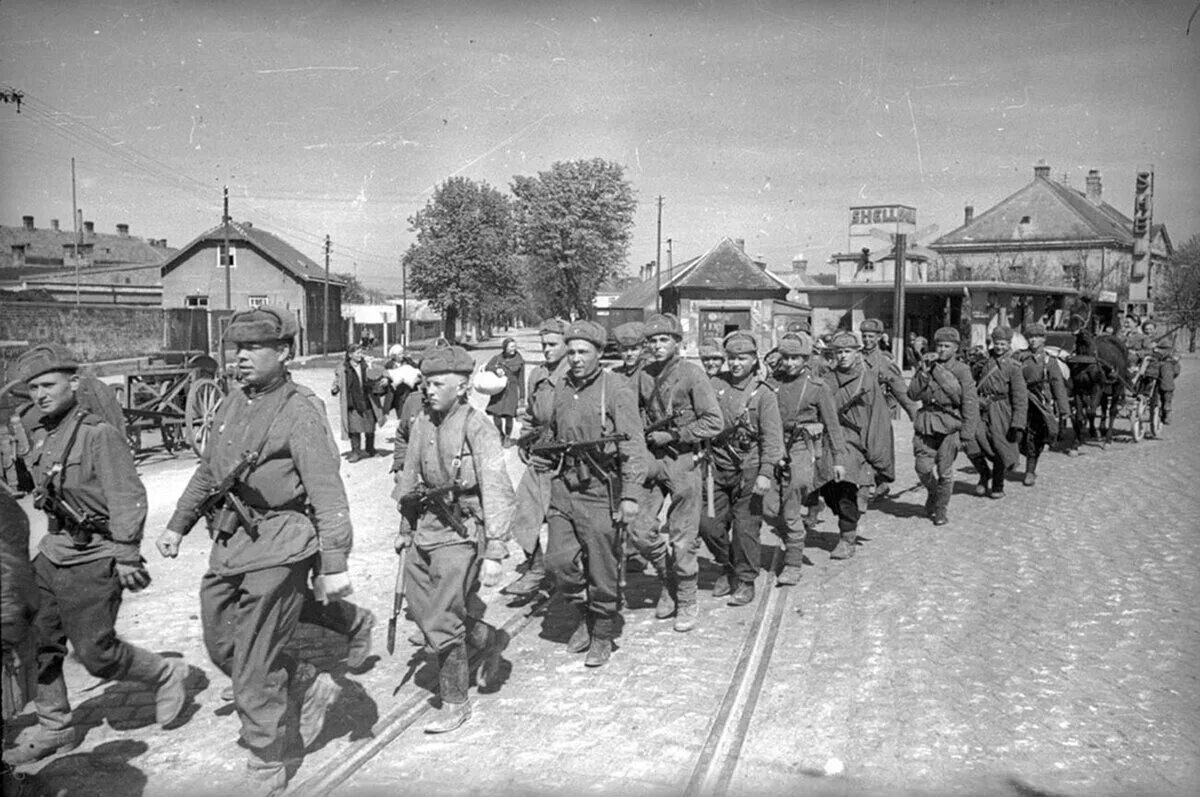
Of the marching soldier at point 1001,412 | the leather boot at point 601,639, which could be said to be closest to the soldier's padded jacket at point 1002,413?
the marching soldier at point 1001,412

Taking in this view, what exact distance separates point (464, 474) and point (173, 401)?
37.7 feet

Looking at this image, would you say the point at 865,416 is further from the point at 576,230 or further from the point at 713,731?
the point at 576,230

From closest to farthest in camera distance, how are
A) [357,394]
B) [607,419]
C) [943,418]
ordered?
[607,419] < [943,418] < [357,394]

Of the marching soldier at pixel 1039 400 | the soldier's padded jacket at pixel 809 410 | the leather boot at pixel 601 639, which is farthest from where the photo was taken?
the marching soldier at pixel 1039 400

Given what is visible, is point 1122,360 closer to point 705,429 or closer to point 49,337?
point 705,429

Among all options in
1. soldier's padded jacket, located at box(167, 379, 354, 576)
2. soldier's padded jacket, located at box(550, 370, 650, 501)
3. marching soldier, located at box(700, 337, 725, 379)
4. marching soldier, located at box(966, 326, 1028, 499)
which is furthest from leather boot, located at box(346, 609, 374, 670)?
marching soldier, located at box(966, 326, 1028, 499)

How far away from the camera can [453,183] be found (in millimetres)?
65000

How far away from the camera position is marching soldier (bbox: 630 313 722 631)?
21.9ft

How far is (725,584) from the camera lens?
7.48 metres

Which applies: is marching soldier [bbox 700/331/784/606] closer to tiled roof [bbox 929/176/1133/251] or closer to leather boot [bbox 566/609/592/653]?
leather boot [bbox 566/609/592/653]

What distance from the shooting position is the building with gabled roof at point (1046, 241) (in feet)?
176

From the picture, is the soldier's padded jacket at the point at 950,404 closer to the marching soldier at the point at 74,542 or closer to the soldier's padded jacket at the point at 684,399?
the soldier's padded jacket at the point at 684,399

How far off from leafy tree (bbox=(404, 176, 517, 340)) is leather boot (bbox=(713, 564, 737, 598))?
55.6 m

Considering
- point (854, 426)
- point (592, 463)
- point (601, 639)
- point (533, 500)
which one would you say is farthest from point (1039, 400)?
point (601, 639)
